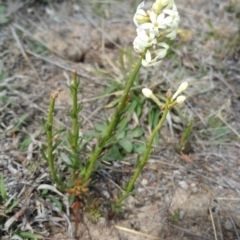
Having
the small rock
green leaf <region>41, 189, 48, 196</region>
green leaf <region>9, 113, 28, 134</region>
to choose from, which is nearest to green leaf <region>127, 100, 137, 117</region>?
the small rock

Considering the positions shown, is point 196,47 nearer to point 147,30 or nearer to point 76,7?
point 76,7

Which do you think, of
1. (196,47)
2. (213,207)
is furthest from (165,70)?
(213,207)

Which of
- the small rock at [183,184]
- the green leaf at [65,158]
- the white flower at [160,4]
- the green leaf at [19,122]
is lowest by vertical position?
the small rock at [183,184]

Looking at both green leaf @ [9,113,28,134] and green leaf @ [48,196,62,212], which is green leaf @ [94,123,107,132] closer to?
green leaf @ [9,113,28,134]

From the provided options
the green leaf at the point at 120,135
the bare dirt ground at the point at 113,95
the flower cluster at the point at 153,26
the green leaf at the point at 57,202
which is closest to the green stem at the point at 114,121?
the flower cluster at the point at 153,26

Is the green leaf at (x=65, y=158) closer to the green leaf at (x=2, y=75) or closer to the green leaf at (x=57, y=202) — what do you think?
the green leaf at (x=57, y=202)

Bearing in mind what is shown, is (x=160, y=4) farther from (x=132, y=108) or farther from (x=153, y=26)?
(x=132, y=108)
